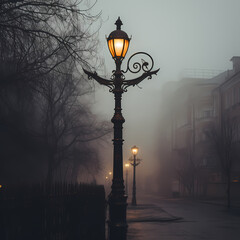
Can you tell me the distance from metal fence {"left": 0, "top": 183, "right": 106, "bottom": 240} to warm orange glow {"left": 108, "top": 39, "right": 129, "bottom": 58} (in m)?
2.51

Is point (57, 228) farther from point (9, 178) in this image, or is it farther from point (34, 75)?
point (9, 178)

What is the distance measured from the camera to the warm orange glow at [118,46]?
780cm

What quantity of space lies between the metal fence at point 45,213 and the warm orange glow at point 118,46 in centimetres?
251

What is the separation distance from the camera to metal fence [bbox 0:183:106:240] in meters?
4.58

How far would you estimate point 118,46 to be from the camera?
7.84 metres

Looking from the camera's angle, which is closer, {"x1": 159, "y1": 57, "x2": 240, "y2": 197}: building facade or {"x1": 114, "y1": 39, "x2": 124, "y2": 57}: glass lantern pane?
{"x1": 114, "y1": 39, "x2": 124, "y2": 57}: glass lantern pane

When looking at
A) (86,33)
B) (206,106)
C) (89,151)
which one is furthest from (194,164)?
(86,33)

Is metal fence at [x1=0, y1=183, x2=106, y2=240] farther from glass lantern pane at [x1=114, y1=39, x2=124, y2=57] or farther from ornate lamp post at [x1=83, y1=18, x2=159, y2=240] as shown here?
glass lantern pane at [x1=114, y1=39, x2=124, y2=57]

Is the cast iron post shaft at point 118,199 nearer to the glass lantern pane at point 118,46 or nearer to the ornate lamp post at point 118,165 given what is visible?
the ornate lamp post at point 118,165

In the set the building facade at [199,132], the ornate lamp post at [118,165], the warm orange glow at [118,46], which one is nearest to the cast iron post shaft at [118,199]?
the ornate lamp post at [118,165]

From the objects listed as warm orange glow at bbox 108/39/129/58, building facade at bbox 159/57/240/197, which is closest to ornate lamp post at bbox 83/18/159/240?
warm orange glow at bbox 108/39/129/58

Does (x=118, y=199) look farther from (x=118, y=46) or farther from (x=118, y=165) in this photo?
(x=118, y=46)

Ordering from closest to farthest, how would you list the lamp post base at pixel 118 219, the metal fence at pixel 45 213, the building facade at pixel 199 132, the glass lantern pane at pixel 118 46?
the metal fence at pixel 45 213 < the lamp post base at pixel 118 219 < the glass lantern pane at pixel 118 46 < the building facade at pixel 199 132

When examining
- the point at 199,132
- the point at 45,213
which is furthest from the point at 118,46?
the point at 199,132
